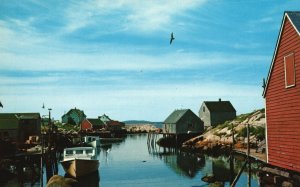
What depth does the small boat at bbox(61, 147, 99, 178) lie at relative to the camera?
3844 centimetres

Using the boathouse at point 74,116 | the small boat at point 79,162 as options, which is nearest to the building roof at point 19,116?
the small boat at point 79,162

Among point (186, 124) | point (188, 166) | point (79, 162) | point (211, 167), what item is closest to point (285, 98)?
point (79, 162)

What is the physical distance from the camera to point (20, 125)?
65.2 m

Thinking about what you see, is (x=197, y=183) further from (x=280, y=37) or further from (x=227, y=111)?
(x=227, y=111)

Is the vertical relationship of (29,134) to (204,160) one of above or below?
above

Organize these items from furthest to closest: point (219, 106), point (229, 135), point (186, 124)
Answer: point (219, 106), point (186, 124), point (229, 135)

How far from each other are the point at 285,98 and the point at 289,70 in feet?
5.67

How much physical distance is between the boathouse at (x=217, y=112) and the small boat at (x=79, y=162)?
52231 millimetres

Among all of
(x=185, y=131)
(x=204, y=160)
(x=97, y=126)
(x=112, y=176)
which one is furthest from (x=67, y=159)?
(x=97, y=126)

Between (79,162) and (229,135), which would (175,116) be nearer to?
(229,135)

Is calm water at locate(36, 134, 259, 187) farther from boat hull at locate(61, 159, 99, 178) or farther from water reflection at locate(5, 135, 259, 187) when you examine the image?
boat hull at locate(61, 159, 99, 178)

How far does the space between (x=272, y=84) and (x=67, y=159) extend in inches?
1029

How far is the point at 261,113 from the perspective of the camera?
63.5 m

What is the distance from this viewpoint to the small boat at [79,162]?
1513 inches
